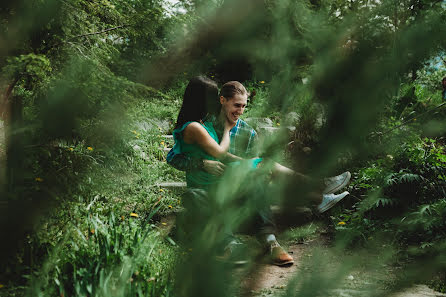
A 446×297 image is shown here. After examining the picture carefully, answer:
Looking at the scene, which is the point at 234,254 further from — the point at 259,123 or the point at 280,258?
the point at 259,123

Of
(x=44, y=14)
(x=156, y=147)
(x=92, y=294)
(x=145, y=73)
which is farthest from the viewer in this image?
(x=156, y=147)

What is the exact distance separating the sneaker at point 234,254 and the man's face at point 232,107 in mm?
421

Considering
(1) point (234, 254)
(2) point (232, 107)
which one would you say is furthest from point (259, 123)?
(2) point (232, 107)

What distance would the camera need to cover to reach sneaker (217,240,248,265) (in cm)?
59

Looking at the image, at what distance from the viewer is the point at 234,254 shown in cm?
61

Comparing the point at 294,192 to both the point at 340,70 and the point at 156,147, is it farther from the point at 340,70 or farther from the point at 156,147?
the point at 156,147

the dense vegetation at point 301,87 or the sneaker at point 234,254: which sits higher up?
the dense vegetation at point 301,87

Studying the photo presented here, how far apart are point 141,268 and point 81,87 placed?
132 cm

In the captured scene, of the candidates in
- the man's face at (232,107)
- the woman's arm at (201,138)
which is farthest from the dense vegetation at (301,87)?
the woman's arm at (201,138)

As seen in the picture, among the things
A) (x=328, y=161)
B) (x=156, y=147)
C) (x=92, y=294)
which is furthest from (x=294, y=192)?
(x=156, y=147)

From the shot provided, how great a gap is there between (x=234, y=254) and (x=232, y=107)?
22.9 inches

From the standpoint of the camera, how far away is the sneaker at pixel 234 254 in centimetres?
59

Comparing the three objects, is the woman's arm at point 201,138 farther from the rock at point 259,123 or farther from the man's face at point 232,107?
the rock at point 259,123

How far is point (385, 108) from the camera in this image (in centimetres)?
52
